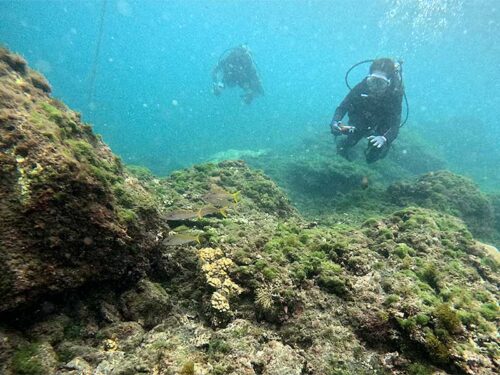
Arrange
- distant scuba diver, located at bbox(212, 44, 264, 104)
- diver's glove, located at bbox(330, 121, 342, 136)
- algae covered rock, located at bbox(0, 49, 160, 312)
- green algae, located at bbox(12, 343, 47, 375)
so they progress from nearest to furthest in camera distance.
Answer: green algae, located at bbox(12, 343, 47, 375) → algae covered rock, located at bbox(0, 49, 160, 312) → diver's glove, located at bbox(330, 121, 342, 136) → distant scuba diver, located at bbox(212, 44, 264, 104)

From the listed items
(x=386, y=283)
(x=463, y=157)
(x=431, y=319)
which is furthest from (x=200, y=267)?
(x=463, y=157)

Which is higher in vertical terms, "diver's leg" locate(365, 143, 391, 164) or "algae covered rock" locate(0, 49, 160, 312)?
"diver's leg" locate(365, 143, 391, 164)

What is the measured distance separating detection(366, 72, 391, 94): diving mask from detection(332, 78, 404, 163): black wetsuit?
0.49 feet

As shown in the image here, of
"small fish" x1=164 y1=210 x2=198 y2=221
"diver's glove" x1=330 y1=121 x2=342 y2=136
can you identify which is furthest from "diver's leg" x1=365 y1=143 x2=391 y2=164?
"small fish" x1=164 y1=210 x2=198 y2=221

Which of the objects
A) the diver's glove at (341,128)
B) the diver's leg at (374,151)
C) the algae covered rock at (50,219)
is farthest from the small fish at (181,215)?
the diver's leg at (374,151)

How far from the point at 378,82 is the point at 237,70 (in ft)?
55.1

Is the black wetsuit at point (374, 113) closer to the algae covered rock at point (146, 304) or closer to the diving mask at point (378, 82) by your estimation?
the diving mask at point (378, 82)

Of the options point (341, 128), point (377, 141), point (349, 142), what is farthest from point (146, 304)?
point (349, 142)

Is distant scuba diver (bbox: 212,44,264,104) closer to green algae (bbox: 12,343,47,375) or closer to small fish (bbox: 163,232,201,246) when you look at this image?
small fish (bbox: 163,232,201,246)

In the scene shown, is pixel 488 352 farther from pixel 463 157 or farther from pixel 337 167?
pixel 463 157

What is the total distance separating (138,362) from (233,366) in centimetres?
83

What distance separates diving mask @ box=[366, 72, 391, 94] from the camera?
10008 millimetres

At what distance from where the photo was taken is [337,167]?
524 inches

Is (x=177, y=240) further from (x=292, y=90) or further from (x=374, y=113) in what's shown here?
(x=292, y=90)
